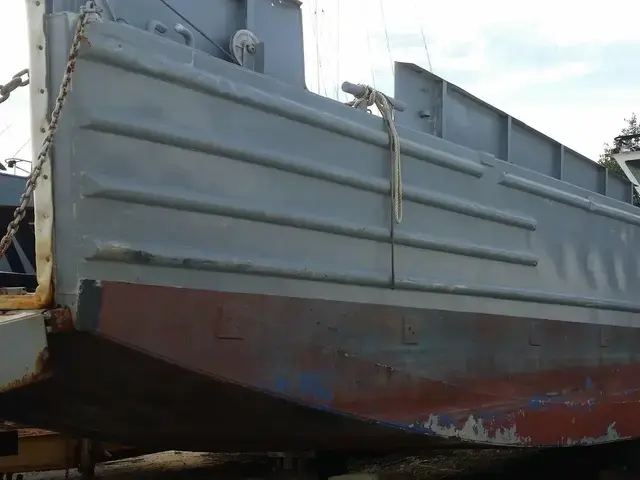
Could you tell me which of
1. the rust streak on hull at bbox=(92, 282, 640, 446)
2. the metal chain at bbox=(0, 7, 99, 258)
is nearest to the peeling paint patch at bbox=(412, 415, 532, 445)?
the rust streak on hull at bbox=(92, 282, 640, 446)

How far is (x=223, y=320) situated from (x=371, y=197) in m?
0.97

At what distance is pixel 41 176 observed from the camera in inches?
96.4

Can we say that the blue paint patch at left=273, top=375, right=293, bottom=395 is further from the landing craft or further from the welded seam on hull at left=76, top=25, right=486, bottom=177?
the welded seam on hull at left=76, top=25, right=486, bottom=177

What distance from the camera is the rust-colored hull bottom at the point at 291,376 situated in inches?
101

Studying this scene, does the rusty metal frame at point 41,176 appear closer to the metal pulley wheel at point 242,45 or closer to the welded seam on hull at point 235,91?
the welded seam on hull at point 235,91

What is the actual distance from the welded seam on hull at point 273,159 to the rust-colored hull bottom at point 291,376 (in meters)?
0.53

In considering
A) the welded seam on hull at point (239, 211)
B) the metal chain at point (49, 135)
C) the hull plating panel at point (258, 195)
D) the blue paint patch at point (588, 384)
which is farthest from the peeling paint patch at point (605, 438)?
the metal chain at point (49, 135)

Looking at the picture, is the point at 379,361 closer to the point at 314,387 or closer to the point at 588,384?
the point at 314,387

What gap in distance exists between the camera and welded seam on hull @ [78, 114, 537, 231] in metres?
2.54

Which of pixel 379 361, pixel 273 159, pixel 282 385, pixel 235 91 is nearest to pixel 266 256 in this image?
pixel 273 159

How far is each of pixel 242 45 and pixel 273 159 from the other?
70 centimetres

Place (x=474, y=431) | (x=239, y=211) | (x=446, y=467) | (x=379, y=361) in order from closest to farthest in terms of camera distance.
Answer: (x=239, y=211) → (x=379, y=361) → (x=474, y=431) → (x=446, y=467)

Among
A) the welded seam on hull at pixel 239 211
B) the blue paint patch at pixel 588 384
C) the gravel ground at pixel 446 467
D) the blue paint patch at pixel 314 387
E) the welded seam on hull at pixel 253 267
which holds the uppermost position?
the welded seam on hull at pixel 239 211

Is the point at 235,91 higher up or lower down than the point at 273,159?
higher up
